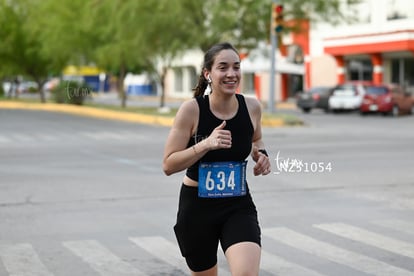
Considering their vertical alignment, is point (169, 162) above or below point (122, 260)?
above

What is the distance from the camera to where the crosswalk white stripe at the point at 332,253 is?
7660mm

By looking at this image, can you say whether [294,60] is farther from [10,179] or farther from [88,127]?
[10,179]

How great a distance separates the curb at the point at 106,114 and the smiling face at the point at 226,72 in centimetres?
2501

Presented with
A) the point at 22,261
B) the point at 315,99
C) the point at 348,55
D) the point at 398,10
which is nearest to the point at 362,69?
the point at 348,55

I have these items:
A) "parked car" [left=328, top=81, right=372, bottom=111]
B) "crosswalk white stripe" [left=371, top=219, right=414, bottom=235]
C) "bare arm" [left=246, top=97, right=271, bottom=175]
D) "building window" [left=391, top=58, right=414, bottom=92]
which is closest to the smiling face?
"bare arm" [left=246, top=97, right=271, bottom=175]

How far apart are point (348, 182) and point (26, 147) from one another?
10.2 m

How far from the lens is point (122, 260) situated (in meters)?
8.16

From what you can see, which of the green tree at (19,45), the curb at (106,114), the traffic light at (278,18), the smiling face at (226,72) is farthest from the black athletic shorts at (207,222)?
the green tree at (19,45)

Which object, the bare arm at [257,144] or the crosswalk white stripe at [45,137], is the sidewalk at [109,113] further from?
the bare arm at [257,144]

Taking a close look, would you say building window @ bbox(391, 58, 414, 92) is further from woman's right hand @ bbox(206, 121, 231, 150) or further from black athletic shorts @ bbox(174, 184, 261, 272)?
woman's right hand @ bbox(206, 121, 231, 150)

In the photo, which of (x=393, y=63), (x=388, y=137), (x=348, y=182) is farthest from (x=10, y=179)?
(x=393, y=63)

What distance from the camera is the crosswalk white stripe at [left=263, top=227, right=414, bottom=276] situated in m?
7.66

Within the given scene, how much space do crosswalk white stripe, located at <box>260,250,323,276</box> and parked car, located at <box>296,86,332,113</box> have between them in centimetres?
3659

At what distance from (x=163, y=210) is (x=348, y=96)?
1284 inches
